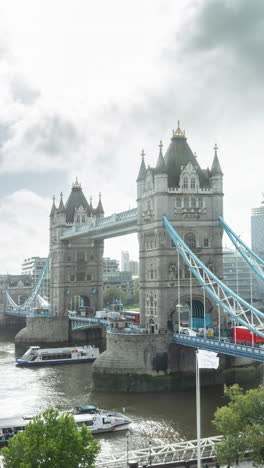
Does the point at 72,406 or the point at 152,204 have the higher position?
the point at 152,204

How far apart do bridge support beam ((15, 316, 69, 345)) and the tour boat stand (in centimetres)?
5092

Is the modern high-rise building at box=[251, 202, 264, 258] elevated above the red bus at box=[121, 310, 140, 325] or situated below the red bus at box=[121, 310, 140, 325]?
above

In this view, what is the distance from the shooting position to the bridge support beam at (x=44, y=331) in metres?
97.2

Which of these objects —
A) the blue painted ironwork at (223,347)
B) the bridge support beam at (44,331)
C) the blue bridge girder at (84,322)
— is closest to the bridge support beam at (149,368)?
the blue painted ironwork at (223,347)

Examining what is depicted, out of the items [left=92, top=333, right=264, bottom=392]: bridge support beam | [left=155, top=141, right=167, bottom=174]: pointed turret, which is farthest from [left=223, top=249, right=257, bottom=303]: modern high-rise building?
[left=92, top=333, right=264, bottom=392]: bridge support beam

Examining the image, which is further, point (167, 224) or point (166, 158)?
point (166, 158)

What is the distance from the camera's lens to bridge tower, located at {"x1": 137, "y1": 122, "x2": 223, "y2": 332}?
214 feet

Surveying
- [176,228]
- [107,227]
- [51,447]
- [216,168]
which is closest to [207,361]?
[51,447]

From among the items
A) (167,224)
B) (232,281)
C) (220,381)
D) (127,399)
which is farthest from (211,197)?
(232,281)

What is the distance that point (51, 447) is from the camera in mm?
25578

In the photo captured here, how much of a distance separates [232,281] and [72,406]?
110 m

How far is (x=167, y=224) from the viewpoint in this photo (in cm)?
6425

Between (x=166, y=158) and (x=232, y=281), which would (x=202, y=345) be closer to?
(x=166, y=158)

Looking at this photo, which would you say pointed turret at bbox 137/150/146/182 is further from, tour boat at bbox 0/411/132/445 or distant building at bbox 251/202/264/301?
distant building at bbox 251/202/264/301
